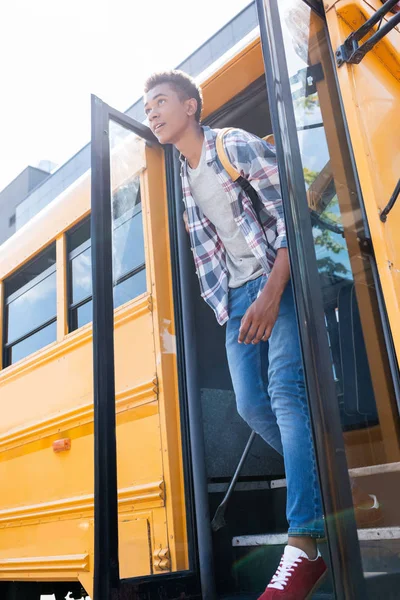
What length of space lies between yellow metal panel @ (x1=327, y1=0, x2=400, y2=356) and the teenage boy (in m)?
0.25

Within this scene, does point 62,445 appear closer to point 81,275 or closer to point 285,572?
point 81,275

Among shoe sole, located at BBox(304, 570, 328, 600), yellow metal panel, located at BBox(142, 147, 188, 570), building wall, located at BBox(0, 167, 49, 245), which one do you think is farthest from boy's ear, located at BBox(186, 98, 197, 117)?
building wall, located at BBox(0, 167, 49, 245)

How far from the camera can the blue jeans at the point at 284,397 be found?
4.13 feet

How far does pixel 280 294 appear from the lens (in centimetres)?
143

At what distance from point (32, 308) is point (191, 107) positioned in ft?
4.83

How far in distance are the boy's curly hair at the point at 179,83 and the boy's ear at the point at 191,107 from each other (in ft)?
0.04

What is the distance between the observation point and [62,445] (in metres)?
2.33

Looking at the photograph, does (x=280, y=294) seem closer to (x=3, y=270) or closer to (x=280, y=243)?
(x=280, y=243)

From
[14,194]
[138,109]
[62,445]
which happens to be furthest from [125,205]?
[14,194]

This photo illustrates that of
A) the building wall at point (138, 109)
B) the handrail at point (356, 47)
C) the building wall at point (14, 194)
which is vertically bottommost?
the handrail at point (356, 47)

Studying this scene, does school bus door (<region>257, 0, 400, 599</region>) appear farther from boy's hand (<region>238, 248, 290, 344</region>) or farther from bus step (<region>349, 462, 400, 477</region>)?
boy's hand (<region>238, 248, 290, 344</region>)

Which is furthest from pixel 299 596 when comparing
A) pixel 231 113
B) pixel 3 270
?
pixel 3 270

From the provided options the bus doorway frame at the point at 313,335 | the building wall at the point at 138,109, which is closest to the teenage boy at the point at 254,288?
the bus doorway frame at the point at 313,335

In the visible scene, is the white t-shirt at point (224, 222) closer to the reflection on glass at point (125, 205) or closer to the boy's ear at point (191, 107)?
the boy's ear at point (191, 107)
